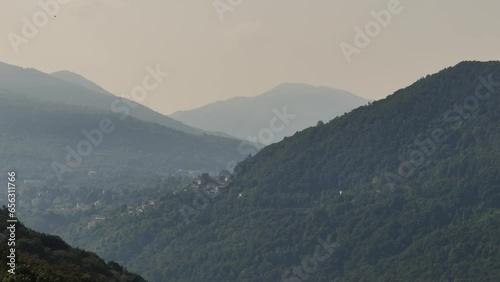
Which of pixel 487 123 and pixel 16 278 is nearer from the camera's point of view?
pixel 16 278

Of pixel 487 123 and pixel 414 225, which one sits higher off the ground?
pixel 487 123

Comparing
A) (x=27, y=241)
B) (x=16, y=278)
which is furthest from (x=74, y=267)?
(x=16, y=278)

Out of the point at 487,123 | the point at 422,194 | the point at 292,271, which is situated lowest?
the point at 292,271

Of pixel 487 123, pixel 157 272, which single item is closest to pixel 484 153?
pixel 487 123

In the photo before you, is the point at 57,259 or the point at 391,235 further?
the point at 391,235

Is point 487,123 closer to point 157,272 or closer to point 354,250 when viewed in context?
point 354,250

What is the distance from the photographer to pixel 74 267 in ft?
160

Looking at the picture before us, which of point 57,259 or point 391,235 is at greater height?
point 57,259

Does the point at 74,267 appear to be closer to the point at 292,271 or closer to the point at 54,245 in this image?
the point at 54,245

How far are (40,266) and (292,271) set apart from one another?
133177 mm

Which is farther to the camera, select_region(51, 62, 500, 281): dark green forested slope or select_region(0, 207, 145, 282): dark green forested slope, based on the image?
select_region(51, 62, 500, 281): dark green forested slope

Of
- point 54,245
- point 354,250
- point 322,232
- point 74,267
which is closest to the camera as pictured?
point 74,267

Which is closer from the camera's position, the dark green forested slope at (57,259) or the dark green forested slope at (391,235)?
the dark green forested slope at (57,259)

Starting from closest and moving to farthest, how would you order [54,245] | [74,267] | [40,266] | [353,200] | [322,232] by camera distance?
[40,266], [74,267], [54,245], [322,232], [353,200]
